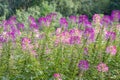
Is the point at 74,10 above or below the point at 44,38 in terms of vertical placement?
below

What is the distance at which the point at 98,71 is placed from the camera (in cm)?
325

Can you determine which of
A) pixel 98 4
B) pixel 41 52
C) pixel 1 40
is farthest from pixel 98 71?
pixel 98 4

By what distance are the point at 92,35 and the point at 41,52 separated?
569mm

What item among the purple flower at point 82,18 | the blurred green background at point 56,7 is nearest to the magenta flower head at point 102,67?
the purple flower at point 82,18

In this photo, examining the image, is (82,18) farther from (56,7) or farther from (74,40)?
(56,7)

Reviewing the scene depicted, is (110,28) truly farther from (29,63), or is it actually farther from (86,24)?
(29,63)

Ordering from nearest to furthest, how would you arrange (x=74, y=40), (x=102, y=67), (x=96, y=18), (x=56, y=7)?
(x=102, y=67)
(x=74, y=40)
(x=96, y=18)
(x=56, y=7)

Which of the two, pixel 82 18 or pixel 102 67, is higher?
pixel 82 18

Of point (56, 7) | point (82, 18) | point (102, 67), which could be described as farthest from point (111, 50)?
point (56, 7)

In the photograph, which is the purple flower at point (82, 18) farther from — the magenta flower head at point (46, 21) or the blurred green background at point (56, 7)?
the blurred green background at point (56, 7)

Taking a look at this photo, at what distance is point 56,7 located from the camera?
55.7 feet

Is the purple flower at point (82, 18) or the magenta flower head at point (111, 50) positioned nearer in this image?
the magenta flower head at point (111, 50)

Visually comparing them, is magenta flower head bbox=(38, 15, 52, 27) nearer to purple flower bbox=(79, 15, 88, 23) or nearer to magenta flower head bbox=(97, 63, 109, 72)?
purple flower bbox=(79, 15, 88, 23)

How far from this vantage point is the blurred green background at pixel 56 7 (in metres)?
15.1
